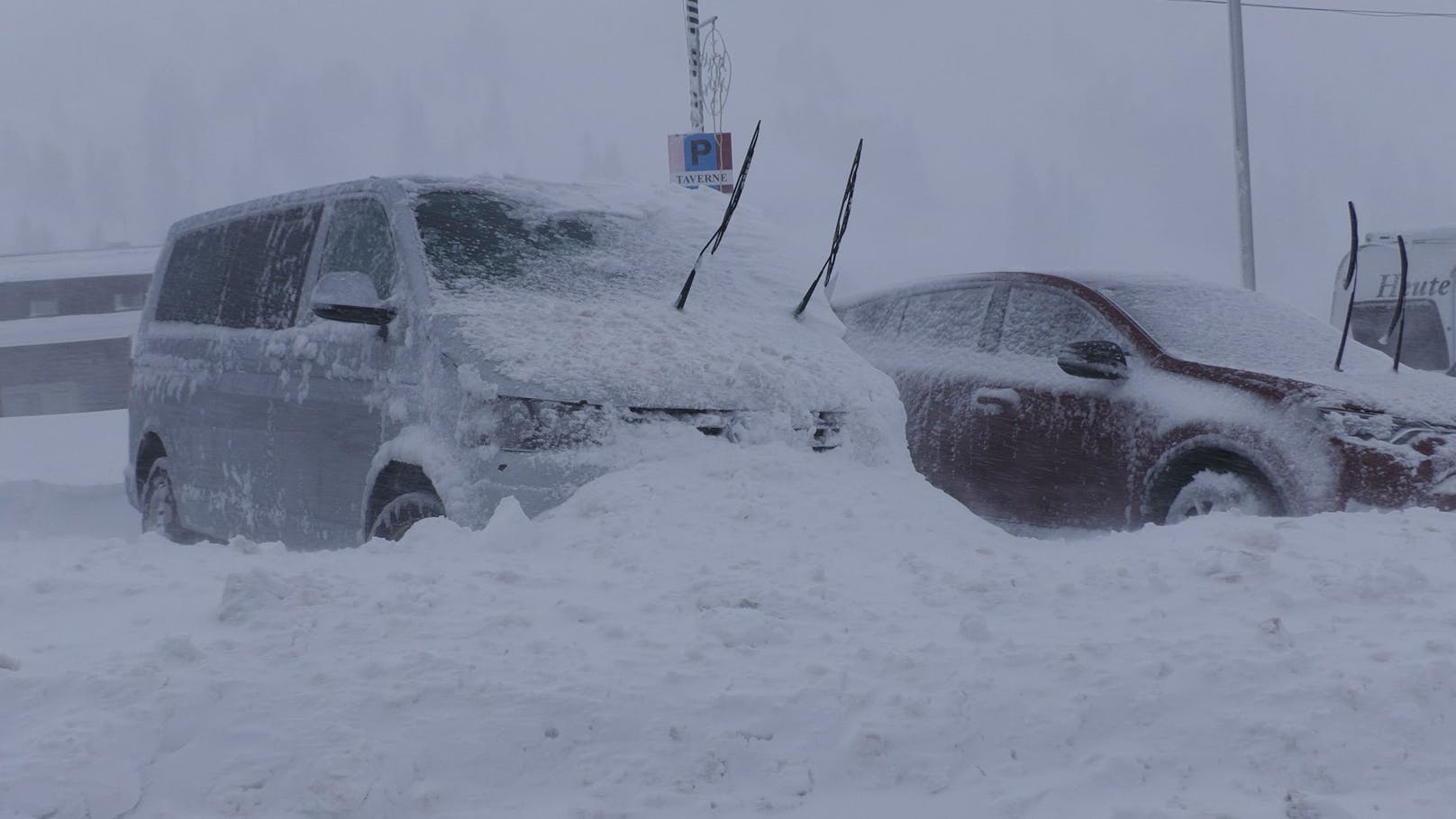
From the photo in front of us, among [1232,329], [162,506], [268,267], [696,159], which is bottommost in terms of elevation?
[162,506]

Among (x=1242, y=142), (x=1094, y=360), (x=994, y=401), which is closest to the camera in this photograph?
(x=1094, y=360)

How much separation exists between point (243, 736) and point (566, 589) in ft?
3.40

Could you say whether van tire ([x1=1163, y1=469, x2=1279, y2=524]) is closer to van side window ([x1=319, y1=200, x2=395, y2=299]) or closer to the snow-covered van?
van side window ([x1=319, y1=200, x2=395, y2=299])

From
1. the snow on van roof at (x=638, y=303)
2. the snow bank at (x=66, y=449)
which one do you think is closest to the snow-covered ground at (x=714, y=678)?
the snow on van roof at (x=638, y=303)

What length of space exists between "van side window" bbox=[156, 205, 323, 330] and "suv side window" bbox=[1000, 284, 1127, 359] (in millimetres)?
3566

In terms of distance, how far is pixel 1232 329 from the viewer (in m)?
6.50

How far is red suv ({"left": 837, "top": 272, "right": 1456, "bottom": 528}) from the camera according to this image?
532 cm

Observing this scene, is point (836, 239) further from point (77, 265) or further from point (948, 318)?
point (77, 265)

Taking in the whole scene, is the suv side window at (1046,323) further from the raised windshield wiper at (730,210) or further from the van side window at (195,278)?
the van side window at (195,278)

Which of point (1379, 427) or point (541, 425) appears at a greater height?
point (541, 425)

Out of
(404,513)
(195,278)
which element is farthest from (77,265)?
(404,513)

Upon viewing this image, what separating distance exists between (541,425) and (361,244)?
144 cm

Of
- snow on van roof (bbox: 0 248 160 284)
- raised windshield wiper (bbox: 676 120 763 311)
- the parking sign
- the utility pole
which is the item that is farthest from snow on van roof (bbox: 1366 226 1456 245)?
snow on van roof (bbox: 0 248 160 284)

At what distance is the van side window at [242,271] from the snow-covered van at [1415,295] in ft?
30.1
